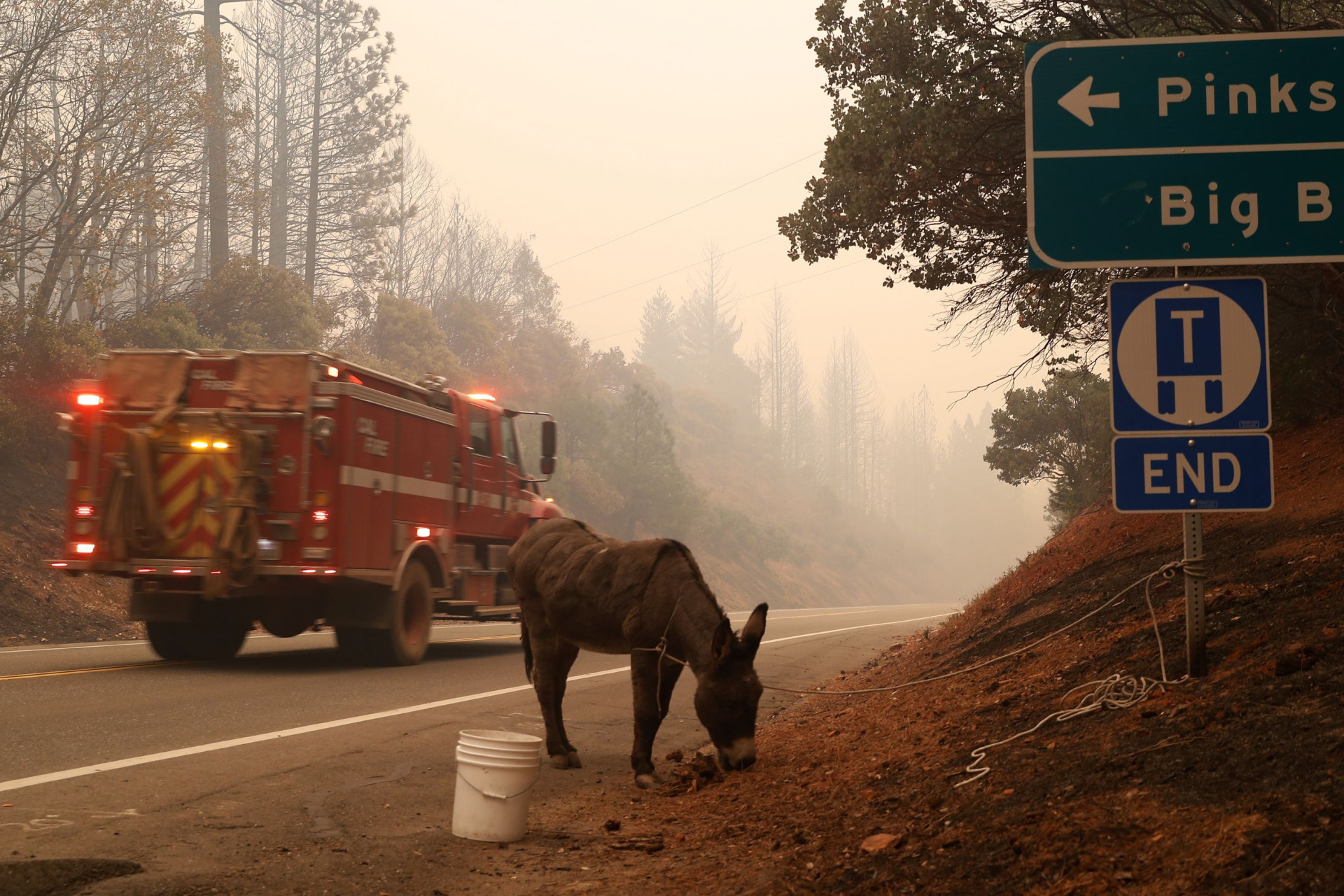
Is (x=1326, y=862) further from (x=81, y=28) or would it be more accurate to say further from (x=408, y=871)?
(x=81, y=28)

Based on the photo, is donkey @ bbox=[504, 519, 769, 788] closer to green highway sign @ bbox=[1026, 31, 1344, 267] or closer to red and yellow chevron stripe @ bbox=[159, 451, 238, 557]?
green highway sign @ bbox=[1026, 31, 1344, 267]

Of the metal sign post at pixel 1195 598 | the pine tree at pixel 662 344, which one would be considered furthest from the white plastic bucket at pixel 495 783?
the pine tree at pixel 662 344

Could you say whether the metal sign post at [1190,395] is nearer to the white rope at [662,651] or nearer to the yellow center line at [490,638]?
the white rope at [662,651]

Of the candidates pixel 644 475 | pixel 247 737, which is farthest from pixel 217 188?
pixel 247 737

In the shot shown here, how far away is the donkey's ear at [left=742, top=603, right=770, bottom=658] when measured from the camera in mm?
7336

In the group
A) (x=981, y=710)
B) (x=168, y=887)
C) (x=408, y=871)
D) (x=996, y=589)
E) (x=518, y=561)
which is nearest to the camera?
(x=168, y=887)

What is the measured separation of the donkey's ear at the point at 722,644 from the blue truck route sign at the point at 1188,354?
9.32 feet

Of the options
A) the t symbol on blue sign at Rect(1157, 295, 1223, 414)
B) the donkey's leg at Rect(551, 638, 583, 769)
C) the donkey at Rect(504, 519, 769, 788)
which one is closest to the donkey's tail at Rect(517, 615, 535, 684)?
the donkey at Rect(504, 519, 769, 788)

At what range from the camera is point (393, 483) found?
13.9m

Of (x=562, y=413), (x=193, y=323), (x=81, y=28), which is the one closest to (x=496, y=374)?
(x=562, y=413)

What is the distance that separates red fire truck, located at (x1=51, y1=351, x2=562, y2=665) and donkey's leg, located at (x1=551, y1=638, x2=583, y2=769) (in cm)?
498

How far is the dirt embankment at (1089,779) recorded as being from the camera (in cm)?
380

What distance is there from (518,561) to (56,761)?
3.44m

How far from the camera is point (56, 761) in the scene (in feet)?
25.0
